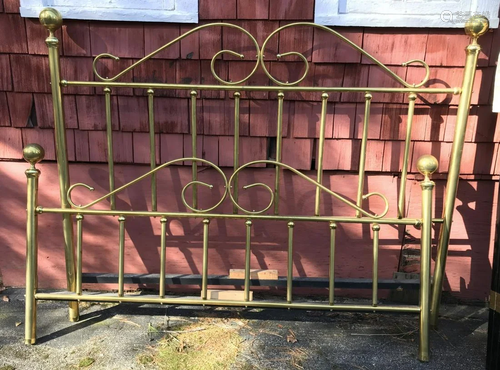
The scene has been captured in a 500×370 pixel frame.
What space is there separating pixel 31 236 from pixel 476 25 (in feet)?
7.54

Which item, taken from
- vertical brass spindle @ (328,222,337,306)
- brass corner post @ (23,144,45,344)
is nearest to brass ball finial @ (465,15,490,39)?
vertical brass spindle @ (328,222,337,306)

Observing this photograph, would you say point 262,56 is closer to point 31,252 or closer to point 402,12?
point 402,12

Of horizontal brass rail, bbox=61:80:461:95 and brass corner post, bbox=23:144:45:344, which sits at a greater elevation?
horizontal brass rail, bbox=61:80:461:95

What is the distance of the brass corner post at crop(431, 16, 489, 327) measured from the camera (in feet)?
6.25

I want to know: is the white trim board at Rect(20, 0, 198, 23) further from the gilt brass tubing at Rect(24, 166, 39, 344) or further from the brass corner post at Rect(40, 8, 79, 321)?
the gilt brass tubing at Rect(24, 166, 39, 344)

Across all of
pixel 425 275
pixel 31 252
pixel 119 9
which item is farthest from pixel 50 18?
pixel 425 275

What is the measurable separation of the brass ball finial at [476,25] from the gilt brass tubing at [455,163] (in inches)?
2.3

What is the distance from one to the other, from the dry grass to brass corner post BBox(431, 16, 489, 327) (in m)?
1.03

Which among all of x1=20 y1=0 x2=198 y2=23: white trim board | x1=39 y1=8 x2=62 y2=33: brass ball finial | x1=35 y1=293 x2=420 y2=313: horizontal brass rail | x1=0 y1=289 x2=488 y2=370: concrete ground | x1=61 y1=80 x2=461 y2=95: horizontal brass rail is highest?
x1=20 y1=0 x2=198 y2=23: white trim board

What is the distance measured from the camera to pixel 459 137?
1987 mm

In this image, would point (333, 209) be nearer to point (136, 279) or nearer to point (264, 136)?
point (264, 136)

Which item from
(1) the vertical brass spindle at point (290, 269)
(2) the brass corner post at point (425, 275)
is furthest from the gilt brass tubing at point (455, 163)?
(1) the vertical brass spindle at point (290, 269)

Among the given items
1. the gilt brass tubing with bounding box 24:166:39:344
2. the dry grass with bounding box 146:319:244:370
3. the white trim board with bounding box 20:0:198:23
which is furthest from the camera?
the white trim board with bounding box 20:0:198:23

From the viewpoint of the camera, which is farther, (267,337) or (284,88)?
(267,337)
